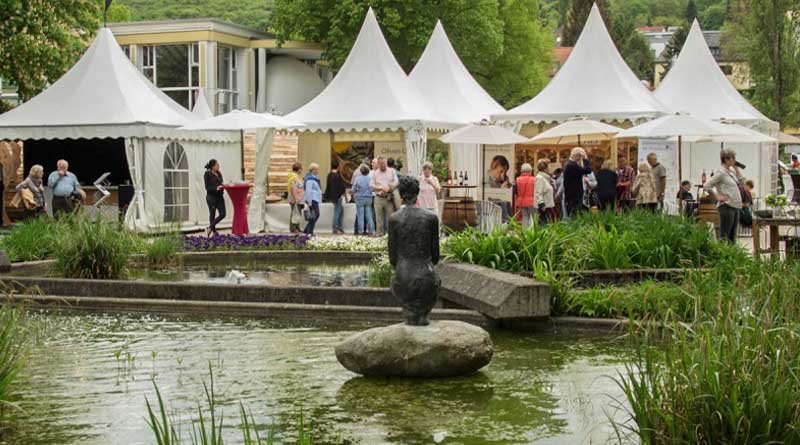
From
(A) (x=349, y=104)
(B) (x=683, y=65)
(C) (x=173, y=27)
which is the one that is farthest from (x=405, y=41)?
(A) (x=349, y=104)

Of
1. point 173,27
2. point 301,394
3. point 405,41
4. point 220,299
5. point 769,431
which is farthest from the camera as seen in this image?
point 173,27

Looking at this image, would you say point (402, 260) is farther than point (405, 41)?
No

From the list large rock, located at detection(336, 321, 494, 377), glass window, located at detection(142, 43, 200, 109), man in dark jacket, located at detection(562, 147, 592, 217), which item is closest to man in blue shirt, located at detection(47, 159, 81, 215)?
man in dark jacket, located at detection(562, 147, 592, 217)

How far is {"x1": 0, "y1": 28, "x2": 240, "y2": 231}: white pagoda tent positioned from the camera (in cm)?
2816

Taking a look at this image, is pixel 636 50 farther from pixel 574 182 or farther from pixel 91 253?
pixel 91 253

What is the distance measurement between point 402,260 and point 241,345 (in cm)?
214

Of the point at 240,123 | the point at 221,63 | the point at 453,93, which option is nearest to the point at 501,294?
the point at 240,123

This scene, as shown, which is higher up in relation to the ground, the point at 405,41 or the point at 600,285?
the point at 405,41

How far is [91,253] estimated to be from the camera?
1592cm

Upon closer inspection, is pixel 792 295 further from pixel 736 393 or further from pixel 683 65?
pixel 683 65

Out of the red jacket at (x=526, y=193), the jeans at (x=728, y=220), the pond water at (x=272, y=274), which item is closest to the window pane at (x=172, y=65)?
the red jacket at (x=526, y=193)

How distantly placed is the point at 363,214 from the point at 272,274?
329 inches

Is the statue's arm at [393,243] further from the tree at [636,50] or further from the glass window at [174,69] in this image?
the tree at [636,50]

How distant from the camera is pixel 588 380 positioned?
9492 mm
